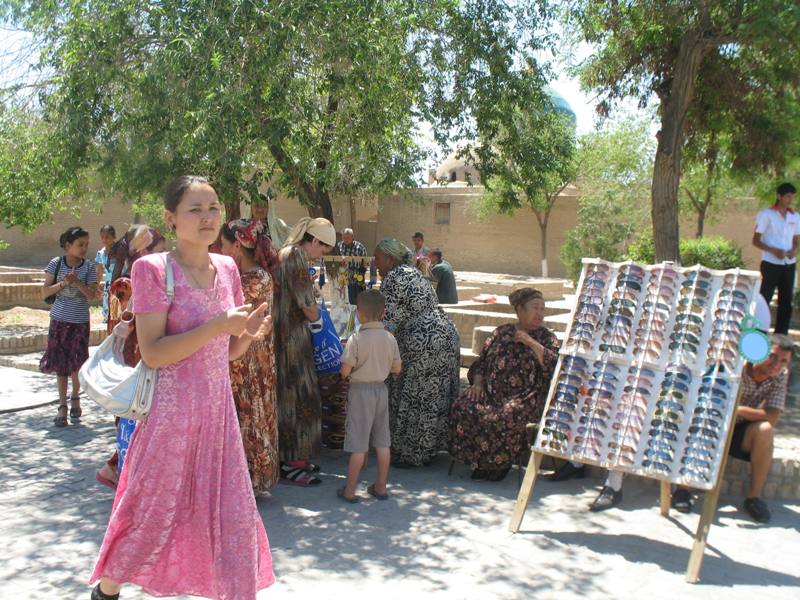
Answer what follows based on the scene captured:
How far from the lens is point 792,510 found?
5.34 metres

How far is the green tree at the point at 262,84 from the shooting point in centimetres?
621

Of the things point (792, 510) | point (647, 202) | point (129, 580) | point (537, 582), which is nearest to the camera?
point (129, 580)

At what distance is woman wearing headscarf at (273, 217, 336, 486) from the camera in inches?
224

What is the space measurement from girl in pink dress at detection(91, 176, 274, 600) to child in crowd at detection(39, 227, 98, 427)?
171 inches

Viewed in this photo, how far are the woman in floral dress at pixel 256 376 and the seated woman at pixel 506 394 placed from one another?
4.46 feet

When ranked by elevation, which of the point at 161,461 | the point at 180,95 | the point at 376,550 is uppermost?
the point at 180,95

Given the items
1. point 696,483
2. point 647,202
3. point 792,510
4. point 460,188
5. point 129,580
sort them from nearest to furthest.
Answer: point 129,580
point 696,483
point 792,510
point 647,202
point 460,188

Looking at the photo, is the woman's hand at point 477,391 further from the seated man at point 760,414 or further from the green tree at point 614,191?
the green tree at point 614,191

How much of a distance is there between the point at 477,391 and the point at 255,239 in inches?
75.4

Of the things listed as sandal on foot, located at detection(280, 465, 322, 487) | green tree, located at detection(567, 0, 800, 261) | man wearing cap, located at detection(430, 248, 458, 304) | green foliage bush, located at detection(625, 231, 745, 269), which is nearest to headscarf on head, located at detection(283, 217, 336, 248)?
sandal on foot, located at detection(280, 465, 322, 487)

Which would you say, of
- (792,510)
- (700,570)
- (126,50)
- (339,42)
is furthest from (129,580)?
(126,50)

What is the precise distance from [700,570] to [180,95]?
4897 mm

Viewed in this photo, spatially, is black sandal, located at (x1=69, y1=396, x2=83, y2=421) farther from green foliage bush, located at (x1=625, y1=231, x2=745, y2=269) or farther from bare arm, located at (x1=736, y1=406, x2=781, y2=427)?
green foliage bush, located at (x1=625, y1=231, x2=745, y2=269)

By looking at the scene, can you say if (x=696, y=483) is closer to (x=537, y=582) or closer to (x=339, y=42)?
(x=537, y=582)
